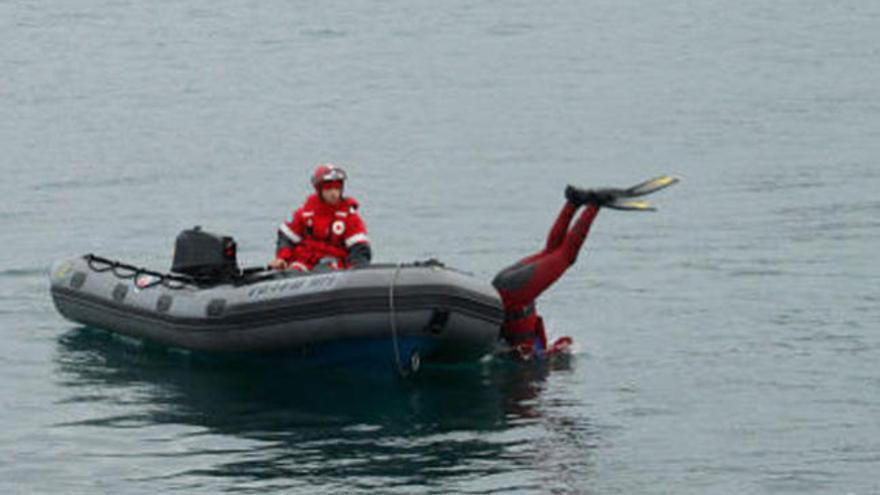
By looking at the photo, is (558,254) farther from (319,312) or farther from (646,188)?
(319,312)

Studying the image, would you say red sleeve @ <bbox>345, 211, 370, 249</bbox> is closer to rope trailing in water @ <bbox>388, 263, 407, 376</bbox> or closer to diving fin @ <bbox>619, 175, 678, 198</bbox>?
rope trailing in water @ <bbox>388, 263, 407, 376</bbox>

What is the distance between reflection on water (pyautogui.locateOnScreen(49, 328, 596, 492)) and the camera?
59.1 ft

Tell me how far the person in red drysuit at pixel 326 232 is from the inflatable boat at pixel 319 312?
52cm

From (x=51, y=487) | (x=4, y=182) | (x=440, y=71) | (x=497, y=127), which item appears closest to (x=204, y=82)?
(x=440, y=71)

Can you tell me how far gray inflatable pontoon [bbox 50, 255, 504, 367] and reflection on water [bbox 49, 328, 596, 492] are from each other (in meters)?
0.32

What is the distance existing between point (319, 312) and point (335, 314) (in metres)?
0.16

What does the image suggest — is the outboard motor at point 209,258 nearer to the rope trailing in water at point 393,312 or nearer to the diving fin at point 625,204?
the rope trailing in water at point 393,312

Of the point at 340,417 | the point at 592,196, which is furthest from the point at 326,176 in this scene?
the point at 340,417

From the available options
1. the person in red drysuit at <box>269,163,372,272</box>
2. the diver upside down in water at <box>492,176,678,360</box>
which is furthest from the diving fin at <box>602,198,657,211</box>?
the person in red drysuit at <box>269,163,372,272</box>

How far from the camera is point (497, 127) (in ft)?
138

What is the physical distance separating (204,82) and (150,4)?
12877mm

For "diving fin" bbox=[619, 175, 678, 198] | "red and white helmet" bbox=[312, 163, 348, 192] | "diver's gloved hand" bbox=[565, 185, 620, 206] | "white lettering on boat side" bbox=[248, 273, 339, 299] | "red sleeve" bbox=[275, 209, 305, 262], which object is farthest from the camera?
"red sleeve" bbox=[275, 209, 305, 262]

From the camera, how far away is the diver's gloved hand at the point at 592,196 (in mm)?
21500

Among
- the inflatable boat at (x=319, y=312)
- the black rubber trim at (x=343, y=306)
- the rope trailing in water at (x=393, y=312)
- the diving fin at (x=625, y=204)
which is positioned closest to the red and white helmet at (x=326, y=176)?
the inflatable boat at (x=319, y=312)
